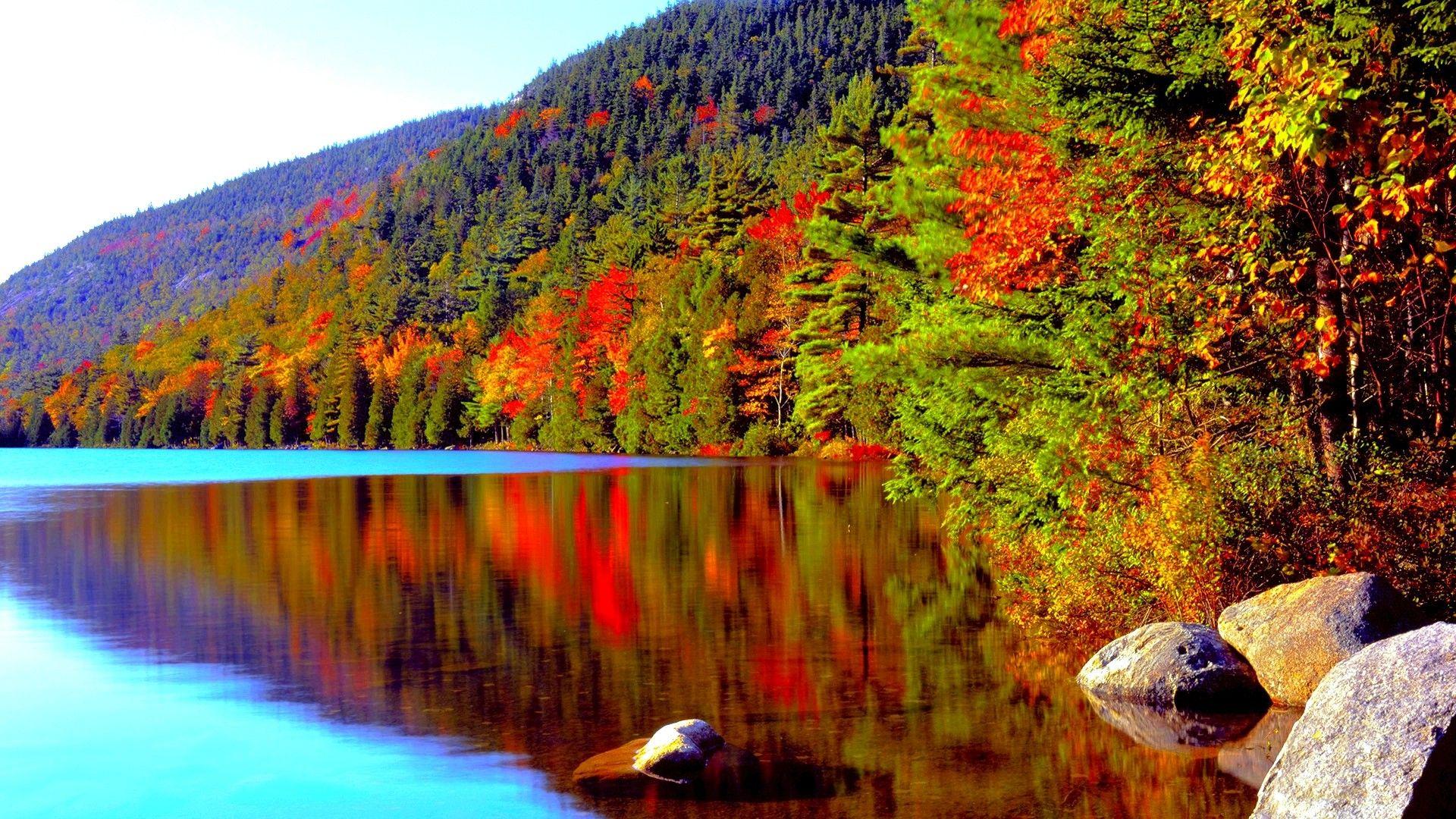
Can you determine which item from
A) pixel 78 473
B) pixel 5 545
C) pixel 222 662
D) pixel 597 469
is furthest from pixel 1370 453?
pixel 78 473

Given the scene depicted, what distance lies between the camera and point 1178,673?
11289mm

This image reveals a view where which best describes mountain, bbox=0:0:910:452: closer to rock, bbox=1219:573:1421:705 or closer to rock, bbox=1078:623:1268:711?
rock, bbox=1078:623:1268:711

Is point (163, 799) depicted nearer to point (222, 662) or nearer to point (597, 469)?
point (222, 662)

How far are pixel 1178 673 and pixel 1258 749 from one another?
1422 millimetres

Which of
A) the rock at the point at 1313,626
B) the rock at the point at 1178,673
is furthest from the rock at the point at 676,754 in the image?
the rock at the point at 1313,626

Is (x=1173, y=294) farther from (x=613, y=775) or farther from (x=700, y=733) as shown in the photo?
(x=613, y=775)

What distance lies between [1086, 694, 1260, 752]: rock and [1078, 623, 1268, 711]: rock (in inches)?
4.8

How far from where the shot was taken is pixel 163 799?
9508 millimetres

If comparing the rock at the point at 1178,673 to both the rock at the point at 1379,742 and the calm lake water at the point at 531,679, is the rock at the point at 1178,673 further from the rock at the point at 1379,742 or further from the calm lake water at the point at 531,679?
the rock at the point at 1379,742

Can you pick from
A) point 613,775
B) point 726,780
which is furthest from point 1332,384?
point 613,775

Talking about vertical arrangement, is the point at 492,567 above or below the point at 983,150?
below

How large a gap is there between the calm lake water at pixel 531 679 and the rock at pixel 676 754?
1.85ft

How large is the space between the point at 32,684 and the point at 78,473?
63.7 meters

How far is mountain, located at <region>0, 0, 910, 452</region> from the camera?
73.2 metres
